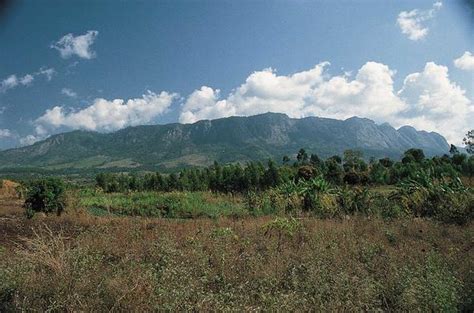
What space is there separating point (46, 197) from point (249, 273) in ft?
47.6

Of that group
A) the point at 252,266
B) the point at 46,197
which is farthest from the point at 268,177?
the point at 252,266

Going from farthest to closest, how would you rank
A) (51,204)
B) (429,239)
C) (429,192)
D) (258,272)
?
1. (51,204)
2. (429,192)
3. (429,239)
4. (258,272)

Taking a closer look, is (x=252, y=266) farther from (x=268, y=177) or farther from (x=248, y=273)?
(x=268, y=177)

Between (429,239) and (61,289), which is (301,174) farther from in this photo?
(61,289)

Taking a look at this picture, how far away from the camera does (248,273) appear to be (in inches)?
250

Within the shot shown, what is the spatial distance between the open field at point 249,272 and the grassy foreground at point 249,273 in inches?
0.7

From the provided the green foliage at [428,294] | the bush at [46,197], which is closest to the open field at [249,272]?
the green foliage at [428,294]

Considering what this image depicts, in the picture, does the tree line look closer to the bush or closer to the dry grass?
the bush

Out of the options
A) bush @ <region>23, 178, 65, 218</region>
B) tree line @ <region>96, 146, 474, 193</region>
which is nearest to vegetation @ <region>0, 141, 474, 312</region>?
bush @ <region>23, 178, 65, 218</region>

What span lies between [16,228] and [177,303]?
9.32 m

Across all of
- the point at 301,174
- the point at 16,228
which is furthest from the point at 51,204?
the point at 301,174

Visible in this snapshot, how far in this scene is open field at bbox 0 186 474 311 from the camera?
492cm

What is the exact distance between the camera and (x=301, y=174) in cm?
4141

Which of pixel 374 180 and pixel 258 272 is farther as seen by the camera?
pixel 374 180
